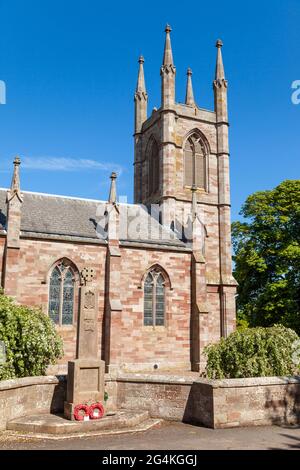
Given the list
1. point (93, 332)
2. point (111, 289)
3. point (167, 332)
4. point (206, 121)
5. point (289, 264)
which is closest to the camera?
point (93, 332)

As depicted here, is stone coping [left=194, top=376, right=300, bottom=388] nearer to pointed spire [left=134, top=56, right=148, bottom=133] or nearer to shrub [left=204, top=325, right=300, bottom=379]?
shrub [left=204, top=325, right=300, bottom=379]

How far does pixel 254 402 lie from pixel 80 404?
447cm

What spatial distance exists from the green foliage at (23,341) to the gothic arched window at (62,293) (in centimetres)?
612

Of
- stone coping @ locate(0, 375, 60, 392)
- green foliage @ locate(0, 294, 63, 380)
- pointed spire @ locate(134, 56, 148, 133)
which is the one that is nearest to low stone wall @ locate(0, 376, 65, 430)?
stone coping @ locate(0, 375, 60, 392)

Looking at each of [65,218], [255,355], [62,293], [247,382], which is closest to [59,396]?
[247,382]

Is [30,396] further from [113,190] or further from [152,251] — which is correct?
[113,190]

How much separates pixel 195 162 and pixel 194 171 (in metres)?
0.79

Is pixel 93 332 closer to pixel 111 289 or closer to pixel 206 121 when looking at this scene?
pixel 111 289

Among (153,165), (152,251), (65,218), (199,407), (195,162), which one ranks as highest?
(153,165)

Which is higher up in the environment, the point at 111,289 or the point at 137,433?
the point at 111,289

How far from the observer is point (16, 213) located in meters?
20.7

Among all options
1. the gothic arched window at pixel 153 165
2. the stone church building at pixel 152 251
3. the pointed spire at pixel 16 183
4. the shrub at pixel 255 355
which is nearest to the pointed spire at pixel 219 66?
the stone church building at pixel 152 251

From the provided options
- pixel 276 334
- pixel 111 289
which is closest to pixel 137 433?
pixel 276 334

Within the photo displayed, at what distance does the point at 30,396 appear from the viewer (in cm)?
1128
